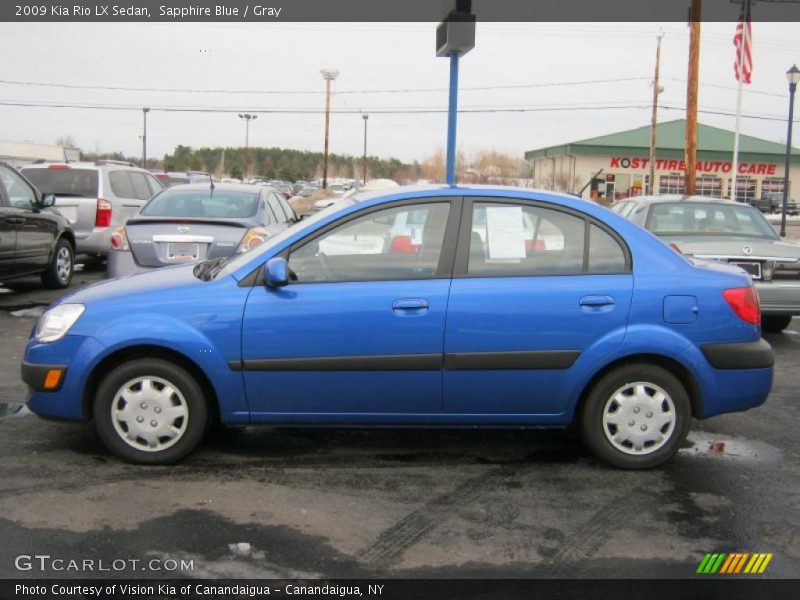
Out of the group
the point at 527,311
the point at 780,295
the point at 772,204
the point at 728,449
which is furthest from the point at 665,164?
the point at 527,311

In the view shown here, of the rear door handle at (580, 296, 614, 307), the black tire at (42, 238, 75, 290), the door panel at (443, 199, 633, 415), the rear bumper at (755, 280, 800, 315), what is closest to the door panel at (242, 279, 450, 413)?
the door panel at (443, 199, 633, 415)

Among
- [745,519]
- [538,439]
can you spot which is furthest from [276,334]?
[745,519]

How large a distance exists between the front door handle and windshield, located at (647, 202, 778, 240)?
4988 millimetres

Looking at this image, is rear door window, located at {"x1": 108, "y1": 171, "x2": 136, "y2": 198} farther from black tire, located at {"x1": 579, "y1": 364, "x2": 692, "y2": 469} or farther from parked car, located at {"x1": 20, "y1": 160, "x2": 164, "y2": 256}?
black tire, located at {"x1": 579, "y1": 364, "x2": 692, "y2": 469}

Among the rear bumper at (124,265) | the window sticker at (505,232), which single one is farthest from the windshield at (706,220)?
the rear bumper at (124,265)

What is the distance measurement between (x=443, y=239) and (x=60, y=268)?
839 centimetres

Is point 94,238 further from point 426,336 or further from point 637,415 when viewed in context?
point 637,415

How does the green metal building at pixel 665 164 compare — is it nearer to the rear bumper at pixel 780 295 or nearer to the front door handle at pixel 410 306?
the rear bumper at pixel 780 295

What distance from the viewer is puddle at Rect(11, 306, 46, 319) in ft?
30.9

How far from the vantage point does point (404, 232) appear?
4629mm

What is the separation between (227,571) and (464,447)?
79.0 inches

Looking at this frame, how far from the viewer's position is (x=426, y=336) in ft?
14.6

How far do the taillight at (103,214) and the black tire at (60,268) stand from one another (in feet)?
3.66

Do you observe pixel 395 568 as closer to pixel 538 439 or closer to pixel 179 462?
pixel 179 462
